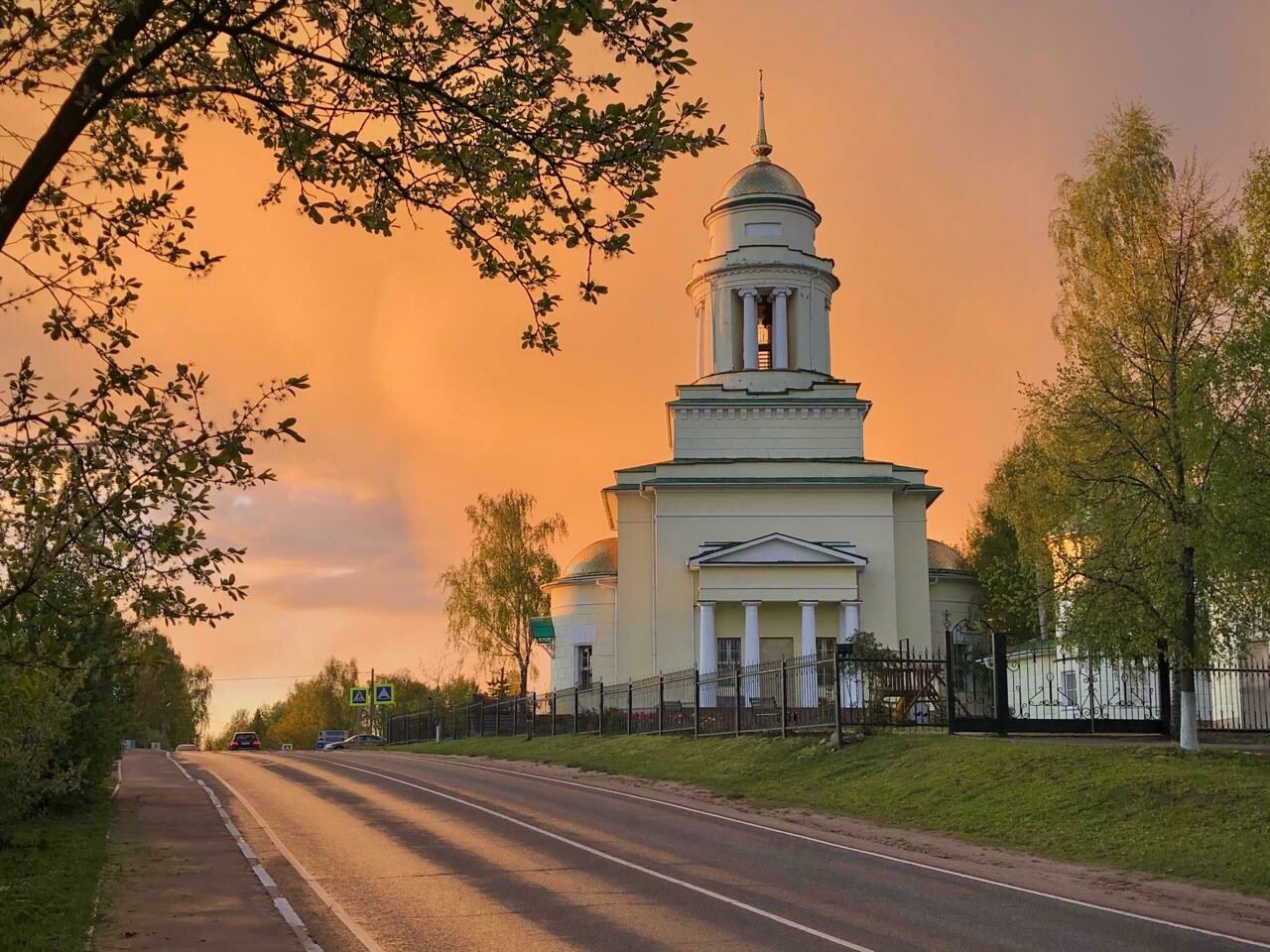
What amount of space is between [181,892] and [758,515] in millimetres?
34934

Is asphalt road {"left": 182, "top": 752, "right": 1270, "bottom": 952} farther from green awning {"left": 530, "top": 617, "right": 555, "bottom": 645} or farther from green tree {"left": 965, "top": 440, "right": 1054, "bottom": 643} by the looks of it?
green awning {"left": 530, "top": 617, "right": 555, "bottom": 645}

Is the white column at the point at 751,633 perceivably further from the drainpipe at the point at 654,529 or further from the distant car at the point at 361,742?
the distant car at the point at 361,742

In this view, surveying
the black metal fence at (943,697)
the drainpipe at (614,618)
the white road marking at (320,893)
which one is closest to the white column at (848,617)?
the black metal fence at (943,697)

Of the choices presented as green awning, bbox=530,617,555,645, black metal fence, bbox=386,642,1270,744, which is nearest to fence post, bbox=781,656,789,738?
black metal fence, bbox=386,642,1270,744

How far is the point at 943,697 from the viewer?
27.8 meters

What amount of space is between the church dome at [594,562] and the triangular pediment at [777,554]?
7.26 m

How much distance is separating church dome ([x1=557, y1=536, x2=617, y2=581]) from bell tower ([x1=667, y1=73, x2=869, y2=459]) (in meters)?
5.41

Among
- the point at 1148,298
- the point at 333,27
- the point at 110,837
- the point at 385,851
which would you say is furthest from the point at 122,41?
the point at 1148,298

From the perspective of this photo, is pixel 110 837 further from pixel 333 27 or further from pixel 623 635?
pixel 623 635

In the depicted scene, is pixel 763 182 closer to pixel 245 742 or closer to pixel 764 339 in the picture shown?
pixel 764 339

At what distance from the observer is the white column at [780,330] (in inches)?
2064

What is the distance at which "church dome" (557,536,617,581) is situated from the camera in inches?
2041

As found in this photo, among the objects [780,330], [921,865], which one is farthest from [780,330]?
[921,865]

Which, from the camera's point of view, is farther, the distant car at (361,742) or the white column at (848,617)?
the distant car at (361,742)
